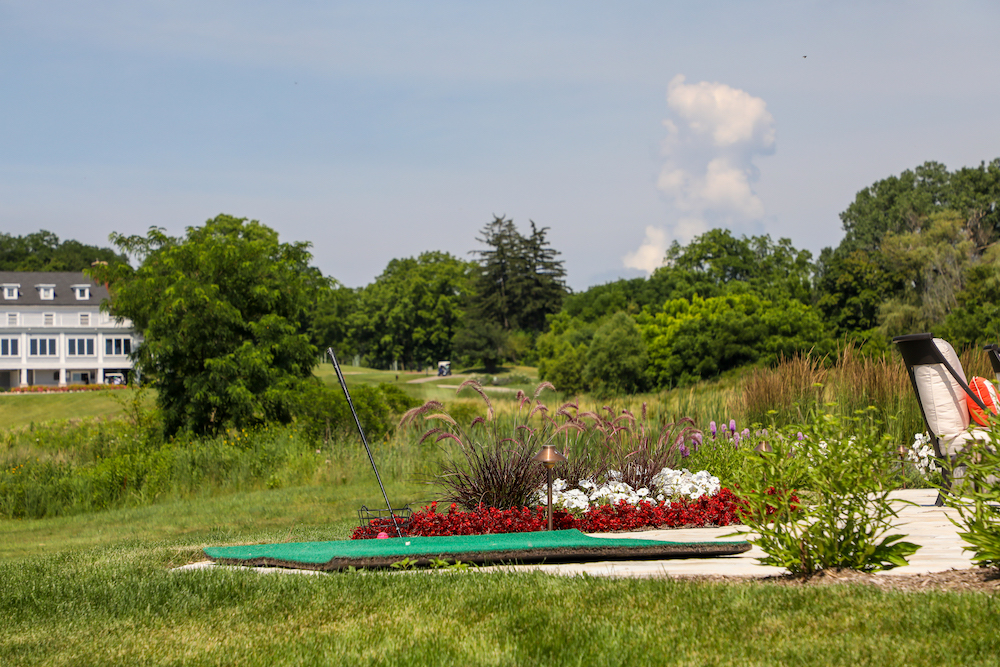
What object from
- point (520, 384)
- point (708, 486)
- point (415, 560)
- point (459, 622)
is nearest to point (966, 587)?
point (459, 622)

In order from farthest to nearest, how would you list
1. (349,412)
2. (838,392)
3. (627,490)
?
1. (349,412)
2. (838,392)
3. (627,490)

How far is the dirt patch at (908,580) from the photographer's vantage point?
11.9ft

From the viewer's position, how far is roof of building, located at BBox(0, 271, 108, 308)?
51312mm

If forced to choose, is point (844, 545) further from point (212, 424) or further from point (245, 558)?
point (212, 424)

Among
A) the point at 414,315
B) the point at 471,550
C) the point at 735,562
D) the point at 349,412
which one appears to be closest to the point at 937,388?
the point at 735,562

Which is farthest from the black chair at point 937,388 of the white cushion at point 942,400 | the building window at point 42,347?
the building window at point 42,347

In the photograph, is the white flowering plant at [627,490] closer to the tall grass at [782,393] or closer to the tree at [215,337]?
the tall grass at [782,393]

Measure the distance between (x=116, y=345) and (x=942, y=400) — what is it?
177 feet

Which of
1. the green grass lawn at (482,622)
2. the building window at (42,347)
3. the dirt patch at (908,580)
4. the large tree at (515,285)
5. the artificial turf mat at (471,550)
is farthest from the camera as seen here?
the large tree at (515,285)

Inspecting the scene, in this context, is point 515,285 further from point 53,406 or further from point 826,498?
point 826,498

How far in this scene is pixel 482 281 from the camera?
6356cm

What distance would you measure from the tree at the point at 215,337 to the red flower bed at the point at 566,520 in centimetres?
1347

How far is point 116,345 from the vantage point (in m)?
52.6

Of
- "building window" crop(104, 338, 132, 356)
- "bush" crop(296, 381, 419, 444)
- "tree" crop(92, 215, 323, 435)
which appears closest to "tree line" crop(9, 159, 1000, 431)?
"tree" crop(92, 215, 323, 435)
